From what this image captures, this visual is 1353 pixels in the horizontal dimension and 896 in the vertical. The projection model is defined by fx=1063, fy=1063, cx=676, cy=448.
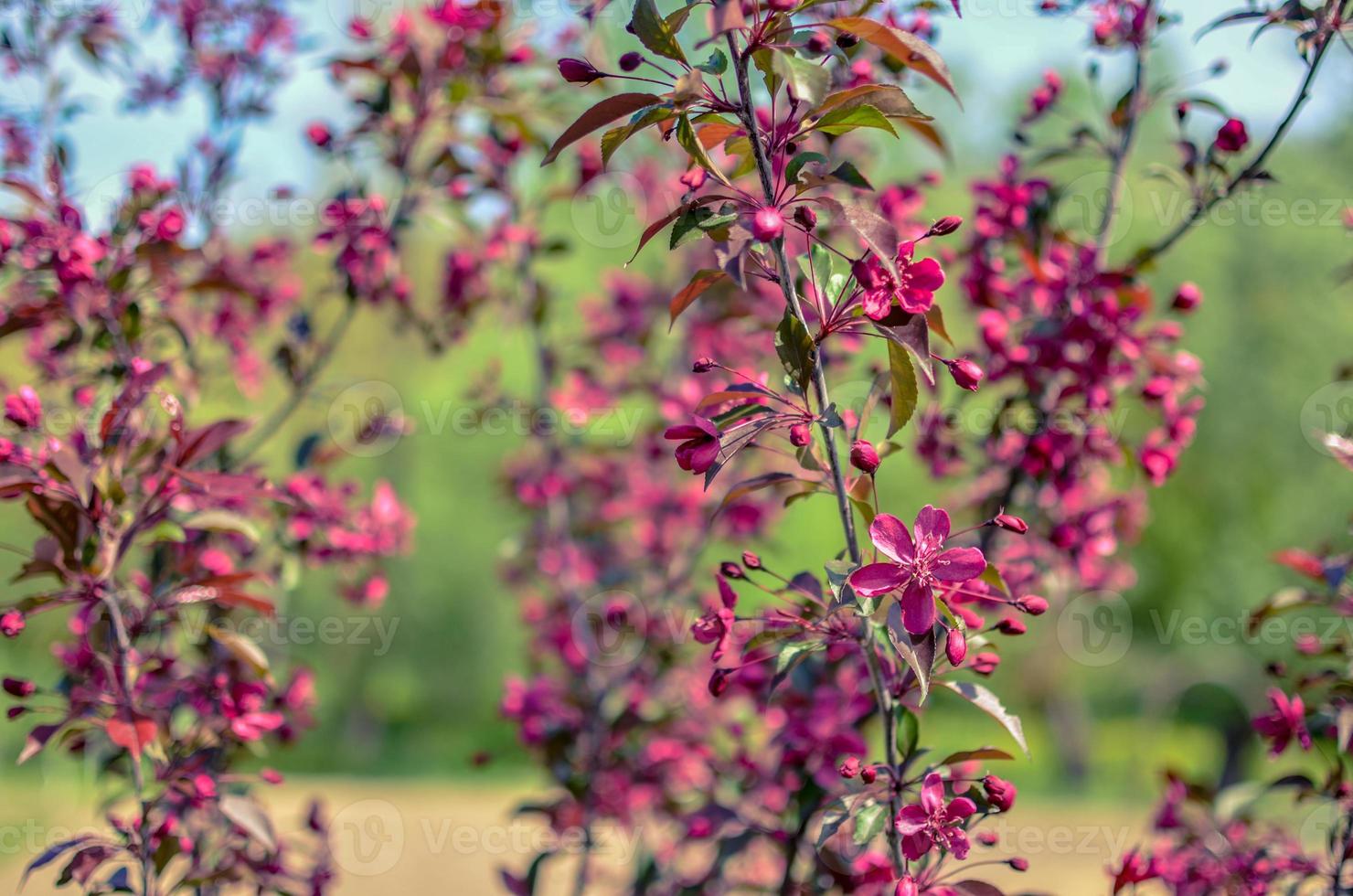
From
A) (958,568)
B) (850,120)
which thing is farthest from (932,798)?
(850,120)

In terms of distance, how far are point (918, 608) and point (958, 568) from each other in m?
0.07

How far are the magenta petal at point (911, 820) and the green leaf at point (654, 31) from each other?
88cm

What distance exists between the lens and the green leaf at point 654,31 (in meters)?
1.15

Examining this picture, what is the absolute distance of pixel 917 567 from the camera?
117 centimetres

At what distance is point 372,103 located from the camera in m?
2.46

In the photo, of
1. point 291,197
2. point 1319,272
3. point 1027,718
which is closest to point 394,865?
point 291,197

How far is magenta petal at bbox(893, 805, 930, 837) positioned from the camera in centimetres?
121

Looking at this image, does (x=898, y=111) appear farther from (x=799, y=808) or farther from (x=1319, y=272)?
(x=1319, y=272)

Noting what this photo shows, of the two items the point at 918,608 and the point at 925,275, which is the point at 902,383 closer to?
the point at 925,275

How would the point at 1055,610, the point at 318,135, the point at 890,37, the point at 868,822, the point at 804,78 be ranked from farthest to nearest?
the point at 1055,610, the point at 318,135, the point at 868,822, the point at 890,37, the point at 804,78

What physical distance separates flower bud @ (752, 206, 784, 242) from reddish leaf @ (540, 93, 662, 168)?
17cm

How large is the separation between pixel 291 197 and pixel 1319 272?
9.46 m

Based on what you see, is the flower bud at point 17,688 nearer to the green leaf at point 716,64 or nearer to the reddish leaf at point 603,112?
A: the reddish leaf at point 603,112

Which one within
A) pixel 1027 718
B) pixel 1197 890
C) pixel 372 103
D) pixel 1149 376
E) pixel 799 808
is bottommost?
pixel 1027 718
